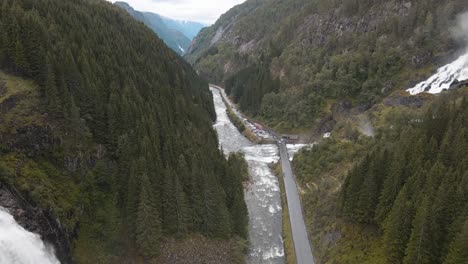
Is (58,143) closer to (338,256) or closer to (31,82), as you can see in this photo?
(31,82)

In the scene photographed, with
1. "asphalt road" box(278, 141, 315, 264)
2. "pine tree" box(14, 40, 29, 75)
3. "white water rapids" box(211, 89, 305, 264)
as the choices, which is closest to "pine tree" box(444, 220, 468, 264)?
"asphalt road" box(278, 141, 315, 264)

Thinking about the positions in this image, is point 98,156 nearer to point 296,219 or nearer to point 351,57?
point 296,219

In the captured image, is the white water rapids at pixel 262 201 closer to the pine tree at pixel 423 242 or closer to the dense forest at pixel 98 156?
the dense forest at pixel 98 156

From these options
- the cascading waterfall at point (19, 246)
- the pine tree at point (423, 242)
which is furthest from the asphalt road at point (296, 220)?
the cascading waterfall at point (19, 246)

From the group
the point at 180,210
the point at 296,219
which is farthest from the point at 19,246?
the point at 296,219

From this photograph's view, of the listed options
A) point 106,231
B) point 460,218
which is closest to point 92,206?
point 106,231
